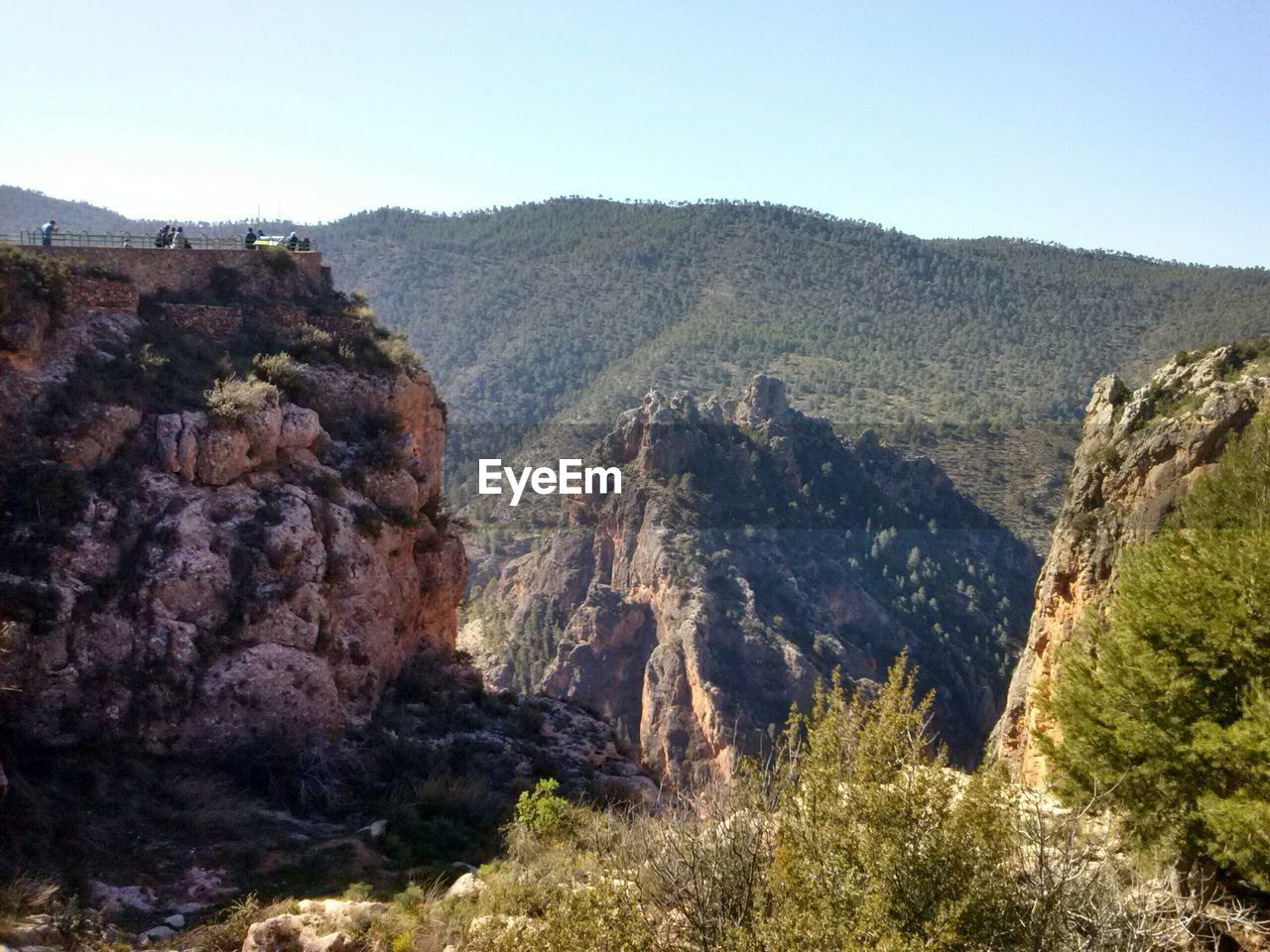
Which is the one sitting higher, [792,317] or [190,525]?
[792,317]

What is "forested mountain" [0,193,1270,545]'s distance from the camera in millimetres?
59688

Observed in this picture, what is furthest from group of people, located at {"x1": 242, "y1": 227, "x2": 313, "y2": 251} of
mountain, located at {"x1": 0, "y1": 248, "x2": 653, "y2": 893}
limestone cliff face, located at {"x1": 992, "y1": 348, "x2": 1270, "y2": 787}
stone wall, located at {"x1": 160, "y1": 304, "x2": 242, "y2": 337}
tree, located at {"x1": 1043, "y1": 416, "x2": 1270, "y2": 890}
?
tree, located at {"x1": 1043, "y1": 416, "x2": 1270, "y2": 890}

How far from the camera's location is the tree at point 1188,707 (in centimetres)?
1149

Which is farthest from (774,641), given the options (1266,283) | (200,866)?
(1266,283)

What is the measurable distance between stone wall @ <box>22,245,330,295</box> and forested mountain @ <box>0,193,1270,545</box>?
109 feet

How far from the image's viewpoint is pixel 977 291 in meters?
75.1

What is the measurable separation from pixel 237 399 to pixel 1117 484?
47.7ft

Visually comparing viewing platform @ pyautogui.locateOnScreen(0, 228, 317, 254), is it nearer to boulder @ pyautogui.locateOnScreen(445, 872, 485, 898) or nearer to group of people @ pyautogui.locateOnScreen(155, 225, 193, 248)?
group of people @ pyautogui.locateOnScreen(155, 225, 193, 248)

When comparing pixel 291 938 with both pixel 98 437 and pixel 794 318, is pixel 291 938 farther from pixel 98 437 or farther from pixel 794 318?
pixel 794 318

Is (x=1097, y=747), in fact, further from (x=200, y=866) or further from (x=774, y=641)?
(x=774, y=641)

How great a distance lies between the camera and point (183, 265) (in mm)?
22406

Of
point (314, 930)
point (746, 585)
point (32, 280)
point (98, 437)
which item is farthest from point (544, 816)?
point (746, 585)

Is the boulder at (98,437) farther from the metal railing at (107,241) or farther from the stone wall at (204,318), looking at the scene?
the metal railing at (107,241)

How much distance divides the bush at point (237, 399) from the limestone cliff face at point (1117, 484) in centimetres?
1265
